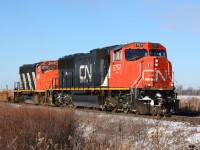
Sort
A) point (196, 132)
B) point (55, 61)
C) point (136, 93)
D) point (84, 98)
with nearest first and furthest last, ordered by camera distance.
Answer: point (196, 132) < point (136, 93) < point (84, 98) < point (55, 61)

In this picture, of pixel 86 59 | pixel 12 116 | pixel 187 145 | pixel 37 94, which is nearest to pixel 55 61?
pixel 37 94

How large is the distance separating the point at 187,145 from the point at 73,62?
1448cm

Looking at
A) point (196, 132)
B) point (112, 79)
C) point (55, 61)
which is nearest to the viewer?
point (196, 132)

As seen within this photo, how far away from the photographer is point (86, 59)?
1970 cm

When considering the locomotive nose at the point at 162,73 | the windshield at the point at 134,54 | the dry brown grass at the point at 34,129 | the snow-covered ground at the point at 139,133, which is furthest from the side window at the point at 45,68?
the dry brown grass at the point at 34,129

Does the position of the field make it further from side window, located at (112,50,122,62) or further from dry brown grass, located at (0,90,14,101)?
dry brown grass, located at (0,90,14,101)

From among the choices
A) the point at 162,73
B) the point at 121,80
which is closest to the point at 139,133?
the point at 162,73

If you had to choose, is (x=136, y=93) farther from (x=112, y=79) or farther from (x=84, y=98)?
(x=84, y=98)

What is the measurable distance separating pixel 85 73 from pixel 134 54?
15.7 ft

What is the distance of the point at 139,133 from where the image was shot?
30.2 feet

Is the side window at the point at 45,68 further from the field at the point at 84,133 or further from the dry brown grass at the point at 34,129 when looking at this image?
the dry brown grass at the point at 34,129

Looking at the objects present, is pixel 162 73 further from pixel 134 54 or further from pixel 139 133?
pixel 139 133

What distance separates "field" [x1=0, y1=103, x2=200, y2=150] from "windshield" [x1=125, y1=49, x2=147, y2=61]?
4742 millimetres

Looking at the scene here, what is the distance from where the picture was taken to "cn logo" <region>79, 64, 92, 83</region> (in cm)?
1920
